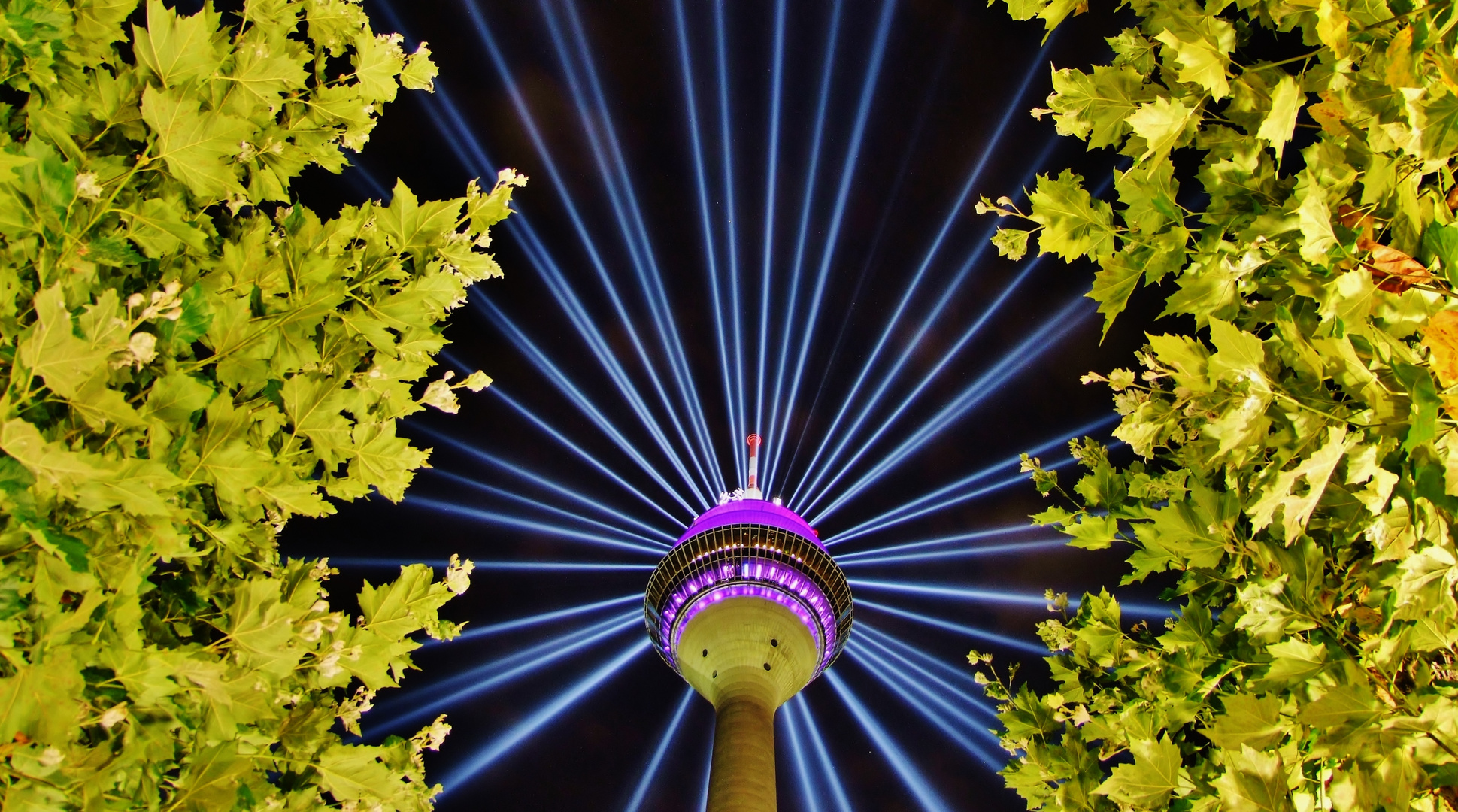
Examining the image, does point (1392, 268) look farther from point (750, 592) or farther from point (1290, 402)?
point (750, 592)

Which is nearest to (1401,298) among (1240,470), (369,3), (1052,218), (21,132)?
(1240,470)

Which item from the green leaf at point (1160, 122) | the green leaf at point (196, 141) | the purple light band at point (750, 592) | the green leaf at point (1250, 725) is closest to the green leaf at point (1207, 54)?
the green leaf at point (1160, 122)

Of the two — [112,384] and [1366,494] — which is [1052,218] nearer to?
[1366,494]

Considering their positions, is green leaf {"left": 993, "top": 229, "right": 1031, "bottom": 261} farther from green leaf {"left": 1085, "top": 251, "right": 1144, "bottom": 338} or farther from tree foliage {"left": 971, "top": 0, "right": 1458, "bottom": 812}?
green leaf {"left": 1085, "top": 251, "right": 1144, "bottom": 338}

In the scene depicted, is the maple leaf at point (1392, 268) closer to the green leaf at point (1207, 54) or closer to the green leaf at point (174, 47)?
the green leaf at point (1207, 54)

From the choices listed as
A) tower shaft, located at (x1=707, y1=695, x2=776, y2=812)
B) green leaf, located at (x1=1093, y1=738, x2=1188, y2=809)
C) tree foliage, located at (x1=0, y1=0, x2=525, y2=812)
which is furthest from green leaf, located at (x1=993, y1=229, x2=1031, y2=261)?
tower shaft, located at (x1=707, y1=695, x2=776, y2=812)

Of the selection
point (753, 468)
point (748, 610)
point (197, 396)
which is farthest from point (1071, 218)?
point (753, 468)
